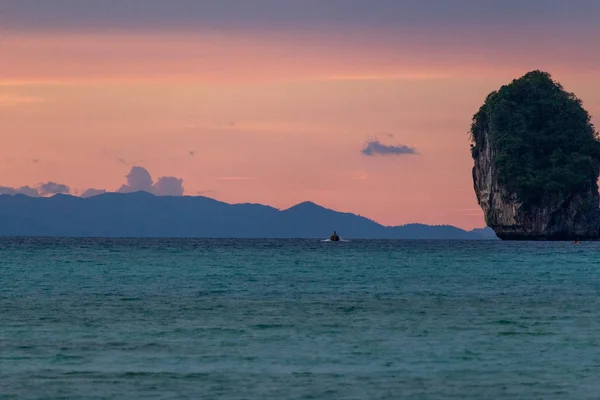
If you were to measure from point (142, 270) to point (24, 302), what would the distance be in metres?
40.5

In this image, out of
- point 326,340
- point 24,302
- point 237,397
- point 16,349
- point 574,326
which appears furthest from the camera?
point 24,302

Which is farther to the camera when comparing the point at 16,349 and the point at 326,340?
the point at 326,340

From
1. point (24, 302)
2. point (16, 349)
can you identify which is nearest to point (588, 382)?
point (16, 349)

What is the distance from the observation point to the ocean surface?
94.1 feet

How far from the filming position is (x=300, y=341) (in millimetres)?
38156

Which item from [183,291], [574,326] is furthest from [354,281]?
[574,326]

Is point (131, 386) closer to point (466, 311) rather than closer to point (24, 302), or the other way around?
point (466, 311)

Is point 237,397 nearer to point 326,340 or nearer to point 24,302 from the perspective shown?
point 326,340

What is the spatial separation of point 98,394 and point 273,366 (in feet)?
20.8

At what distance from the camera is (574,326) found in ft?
144

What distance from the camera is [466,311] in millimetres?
51156

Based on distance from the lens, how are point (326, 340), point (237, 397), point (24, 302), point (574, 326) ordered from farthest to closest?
point (24, 302) → point (574, 326) → point (326, 340) → point (237, 397)

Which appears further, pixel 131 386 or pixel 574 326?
pixel 574 326

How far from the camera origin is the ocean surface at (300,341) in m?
28.7
